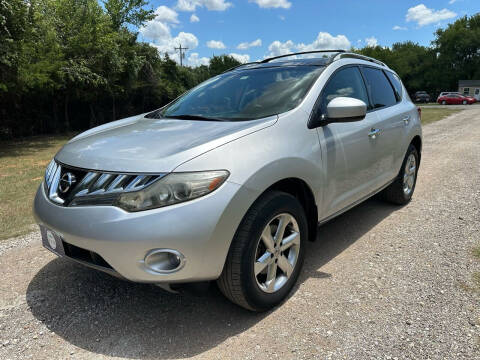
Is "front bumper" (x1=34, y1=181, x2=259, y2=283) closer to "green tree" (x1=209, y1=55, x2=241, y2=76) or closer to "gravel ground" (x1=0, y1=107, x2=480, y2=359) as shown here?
"gravel ground" (x1=0, y1=107, x2=480, y2=359)

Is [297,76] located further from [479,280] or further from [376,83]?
[479,280]

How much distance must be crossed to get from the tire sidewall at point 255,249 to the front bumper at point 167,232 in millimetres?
150

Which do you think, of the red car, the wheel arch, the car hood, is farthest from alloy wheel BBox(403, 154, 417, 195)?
the red car

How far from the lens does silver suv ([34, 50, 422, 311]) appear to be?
1.91 m

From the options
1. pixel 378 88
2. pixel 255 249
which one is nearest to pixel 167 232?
pixel 255 249

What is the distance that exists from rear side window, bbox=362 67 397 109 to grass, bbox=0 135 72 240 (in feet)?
13.0

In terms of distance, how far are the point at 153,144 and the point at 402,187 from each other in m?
3.29

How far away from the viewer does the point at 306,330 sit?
2242 millimetres

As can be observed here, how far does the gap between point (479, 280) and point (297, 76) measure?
6.95 ft

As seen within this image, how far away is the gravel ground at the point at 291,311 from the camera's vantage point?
2096mm

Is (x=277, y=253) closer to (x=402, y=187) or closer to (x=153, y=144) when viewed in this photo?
(x=153, y=144)

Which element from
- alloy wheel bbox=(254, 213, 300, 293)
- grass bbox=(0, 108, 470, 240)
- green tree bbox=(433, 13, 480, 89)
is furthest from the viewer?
green tree bbox=(433, 13, 480, 89)

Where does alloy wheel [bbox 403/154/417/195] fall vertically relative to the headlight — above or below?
below

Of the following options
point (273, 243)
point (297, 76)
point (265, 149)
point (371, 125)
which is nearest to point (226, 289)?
point (273, 243)
